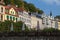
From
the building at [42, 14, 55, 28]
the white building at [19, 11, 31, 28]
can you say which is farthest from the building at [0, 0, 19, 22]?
the building at [42, 14, 55, 28]

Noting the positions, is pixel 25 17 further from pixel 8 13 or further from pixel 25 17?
pixel 8 13

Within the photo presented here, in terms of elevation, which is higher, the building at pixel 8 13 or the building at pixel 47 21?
the building at pixel 8 13

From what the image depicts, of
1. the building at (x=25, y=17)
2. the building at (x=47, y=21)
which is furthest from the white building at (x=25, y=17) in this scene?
the building at (x=47, y=21)

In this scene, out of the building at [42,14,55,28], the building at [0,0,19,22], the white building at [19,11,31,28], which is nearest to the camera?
the building at [0,0,19,22]

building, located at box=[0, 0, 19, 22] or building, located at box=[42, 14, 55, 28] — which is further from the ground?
building, located at box=[0, 0, 19, 22]

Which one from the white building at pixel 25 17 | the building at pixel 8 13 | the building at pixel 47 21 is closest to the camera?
the building at pixel 8 13

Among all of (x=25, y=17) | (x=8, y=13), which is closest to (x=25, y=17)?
(x=25, y=17)

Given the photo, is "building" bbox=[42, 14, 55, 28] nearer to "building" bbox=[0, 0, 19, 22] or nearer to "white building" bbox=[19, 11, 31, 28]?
"white building" bbox=[19, 11, 31, 28]

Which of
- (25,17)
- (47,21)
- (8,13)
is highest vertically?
(8,13)

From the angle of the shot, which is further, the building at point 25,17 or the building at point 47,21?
the building at point 47,21

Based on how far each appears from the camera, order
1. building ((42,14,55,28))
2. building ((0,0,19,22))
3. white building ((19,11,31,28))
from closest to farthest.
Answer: building ((0,0,19,22))
white building ((19,11,31,28))
building ((42,14,55,28))

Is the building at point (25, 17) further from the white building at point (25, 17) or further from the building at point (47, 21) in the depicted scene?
the building at point (47, 21)

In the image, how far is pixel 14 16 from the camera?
10750cm

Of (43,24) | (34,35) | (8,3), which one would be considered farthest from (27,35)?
(43,24)
